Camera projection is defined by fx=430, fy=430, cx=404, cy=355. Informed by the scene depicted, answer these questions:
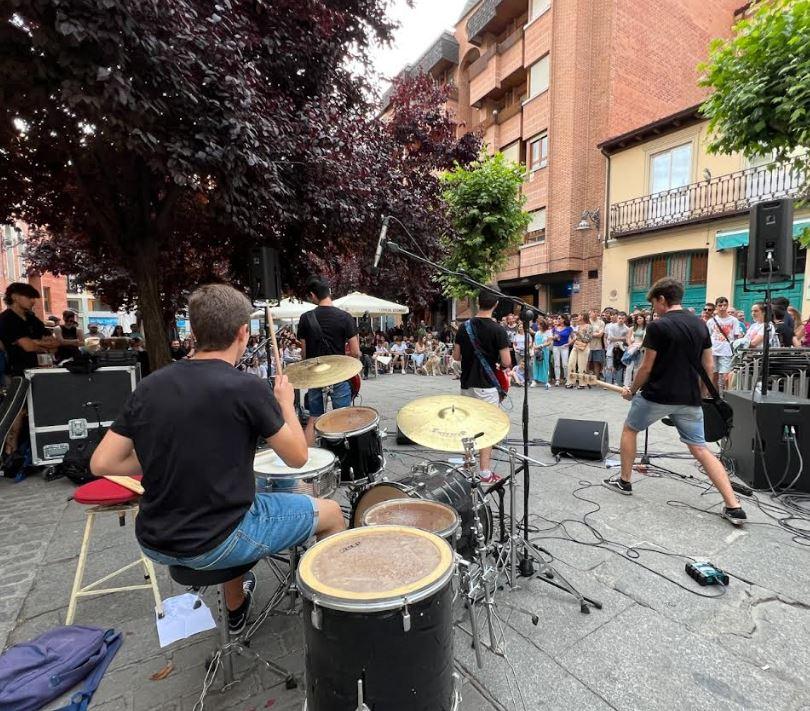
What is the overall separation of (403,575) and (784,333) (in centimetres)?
855

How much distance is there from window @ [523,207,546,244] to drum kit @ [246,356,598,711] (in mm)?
16159

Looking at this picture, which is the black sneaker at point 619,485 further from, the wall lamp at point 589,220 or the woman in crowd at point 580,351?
the wall lamp at point 589,220

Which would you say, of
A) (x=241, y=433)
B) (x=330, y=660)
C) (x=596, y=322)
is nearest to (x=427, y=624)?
(x=330, y=660)

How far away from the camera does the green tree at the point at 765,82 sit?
15.0ft

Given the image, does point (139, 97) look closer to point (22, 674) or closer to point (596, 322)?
point (22, 674)

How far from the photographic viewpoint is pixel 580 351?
35.1 feet

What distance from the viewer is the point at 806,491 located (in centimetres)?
410

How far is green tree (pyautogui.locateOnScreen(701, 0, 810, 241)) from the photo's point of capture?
4559 mm

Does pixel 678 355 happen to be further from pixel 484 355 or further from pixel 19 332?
pixel 19 332

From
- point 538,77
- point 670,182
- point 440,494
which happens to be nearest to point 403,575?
point 440,494

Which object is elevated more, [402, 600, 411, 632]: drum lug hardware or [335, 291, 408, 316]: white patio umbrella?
[335, 291, 408, 316]: white patio umbrella

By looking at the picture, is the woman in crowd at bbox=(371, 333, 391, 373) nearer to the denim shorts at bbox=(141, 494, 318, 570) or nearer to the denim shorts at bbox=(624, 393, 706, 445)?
the denim shorts at bbox=(624, 393, 706, 445)

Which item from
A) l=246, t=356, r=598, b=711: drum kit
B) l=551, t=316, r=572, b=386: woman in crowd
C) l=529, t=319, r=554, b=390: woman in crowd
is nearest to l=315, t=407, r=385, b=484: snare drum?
l=246, t=356, r=598, b=711: drum kit

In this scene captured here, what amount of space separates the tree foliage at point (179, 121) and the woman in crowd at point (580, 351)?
681 centimetres
